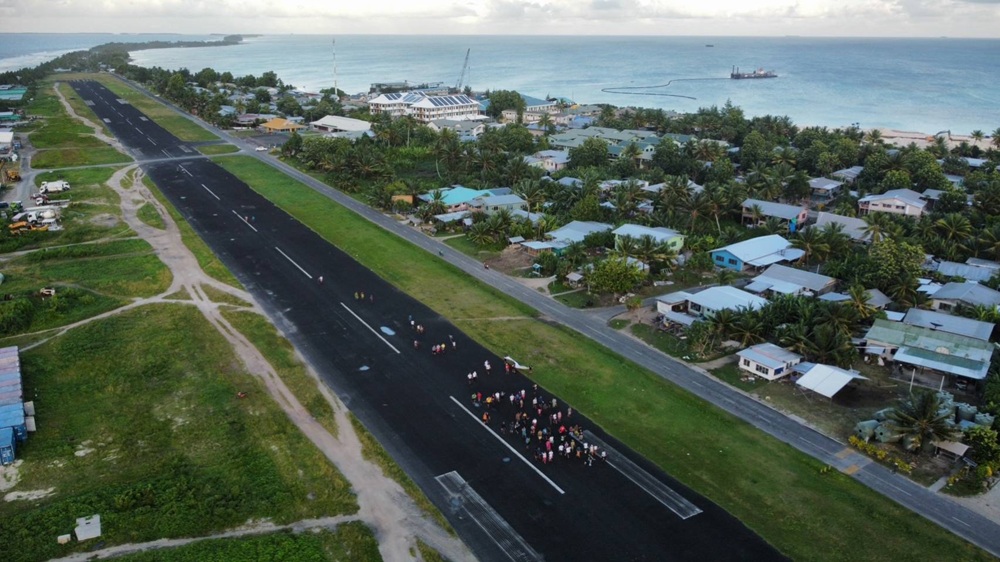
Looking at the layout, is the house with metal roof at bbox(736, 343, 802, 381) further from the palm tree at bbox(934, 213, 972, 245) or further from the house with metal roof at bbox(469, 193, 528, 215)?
the house with metal roof at bbox(469, 193, 528, 215)

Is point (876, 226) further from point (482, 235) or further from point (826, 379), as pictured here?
point (482, 235)

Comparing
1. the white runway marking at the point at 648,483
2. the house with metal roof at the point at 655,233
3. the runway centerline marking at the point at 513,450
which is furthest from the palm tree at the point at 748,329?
the runway centerline marking at the point at 513,450

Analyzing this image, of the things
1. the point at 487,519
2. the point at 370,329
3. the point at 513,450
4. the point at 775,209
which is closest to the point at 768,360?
the point at 513,450

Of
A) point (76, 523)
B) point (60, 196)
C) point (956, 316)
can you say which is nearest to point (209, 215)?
point (60, 196)

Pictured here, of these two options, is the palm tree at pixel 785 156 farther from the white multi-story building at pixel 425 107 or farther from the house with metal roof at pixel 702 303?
the white multi-story building at pixel 425 107

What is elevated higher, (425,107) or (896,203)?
(425,107)

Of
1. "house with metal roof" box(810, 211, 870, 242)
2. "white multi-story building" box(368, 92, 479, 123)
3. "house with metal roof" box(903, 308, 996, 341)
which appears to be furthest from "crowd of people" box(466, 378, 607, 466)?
"white multi-story building" box(368, 92, 479, 123)
